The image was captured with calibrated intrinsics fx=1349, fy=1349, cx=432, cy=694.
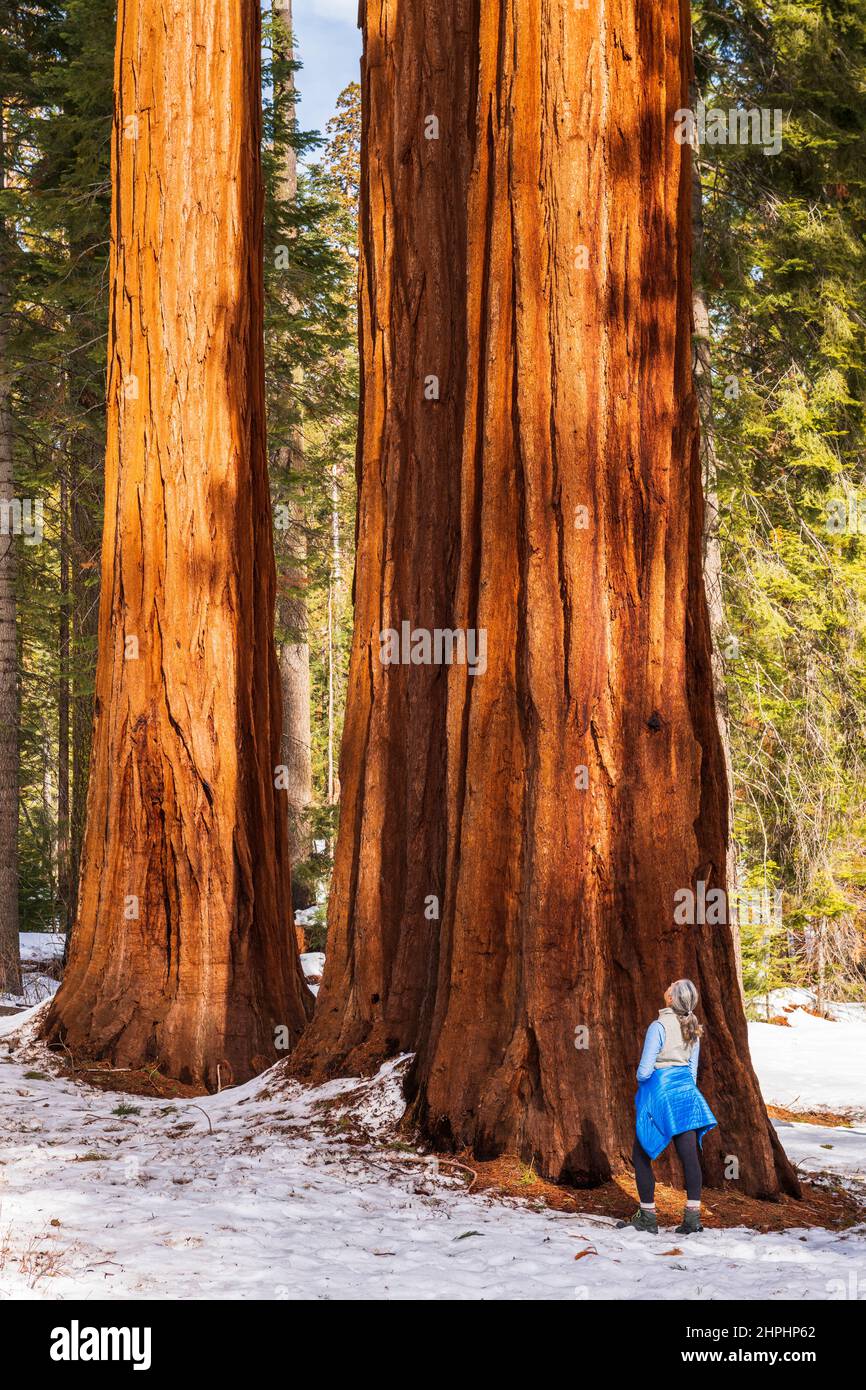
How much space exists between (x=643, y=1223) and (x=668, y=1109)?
1.41ft

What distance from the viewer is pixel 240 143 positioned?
29.1 feet

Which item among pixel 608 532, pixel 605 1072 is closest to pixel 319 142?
pixel 608 532

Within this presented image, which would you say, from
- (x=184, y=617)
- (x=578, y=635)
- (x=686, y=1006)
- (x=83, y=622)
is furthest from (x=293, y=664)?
(x=686, y=1006)

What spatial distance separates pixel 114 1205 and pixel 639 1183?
2.02 m

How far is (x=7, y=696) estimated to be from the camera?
51.4ft

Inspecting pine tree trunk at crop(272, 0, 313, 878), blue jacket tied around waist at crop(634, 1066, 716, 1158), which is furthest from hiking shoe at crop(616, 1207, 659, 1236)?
pine tree trunk at crop(272, 0, 313, 878)

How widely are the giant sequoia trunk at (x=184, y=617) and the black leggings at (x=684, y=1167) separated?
11.8 ft

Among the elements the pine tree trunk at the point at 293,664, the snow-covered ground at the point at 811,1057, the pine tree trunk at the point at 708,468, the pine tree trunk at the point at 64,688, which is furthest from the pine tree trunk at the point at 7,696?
the snow-covered ground at the point at 811,1057

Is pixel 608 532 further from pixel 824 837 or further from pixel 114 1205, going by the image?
pixel 824 837

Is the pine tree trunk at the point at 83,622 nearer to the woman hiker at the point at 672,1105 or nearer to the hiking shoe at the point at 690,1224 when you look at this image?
the woman hiker at the point at 672,1105

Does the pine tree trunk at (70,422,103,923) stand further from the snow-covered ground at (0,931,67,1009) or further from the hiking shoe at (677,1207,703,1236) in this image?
the hiking shoe at (677,1207,703,1236)

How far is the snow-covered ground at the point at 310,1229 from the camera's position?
4.26 metres

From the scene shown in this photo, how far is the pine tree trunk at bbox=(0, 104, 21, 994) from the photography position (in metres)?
15.3

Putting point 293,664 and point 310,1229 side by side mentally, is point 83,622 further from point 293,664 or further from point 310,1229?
point 310,1229
